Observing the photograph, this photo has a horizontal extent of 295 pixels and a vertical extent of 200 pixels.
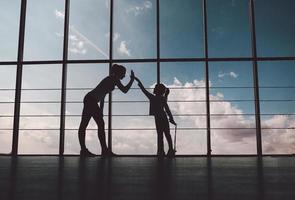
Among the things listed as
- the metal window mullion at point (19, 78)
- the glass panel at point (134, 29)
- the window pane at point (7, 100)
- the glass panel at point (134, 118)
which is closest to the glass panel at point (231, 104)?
the glass panel at point (134, 118)

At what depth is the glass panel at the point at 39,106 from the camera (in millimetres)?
6395

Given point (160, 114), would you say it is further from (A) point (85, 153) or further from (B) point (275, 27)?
(B) point (275, 27)

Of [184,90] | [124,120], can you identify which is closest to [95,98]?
[124,120]

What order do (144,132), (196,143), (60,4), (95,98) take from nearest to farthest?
1. (95,98)
2. (196,143)
3. (144,132)
4. (60,4)

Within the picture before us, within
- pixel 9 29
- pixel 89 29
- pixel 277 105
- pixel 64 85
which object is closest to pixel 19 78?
pixel 64 85

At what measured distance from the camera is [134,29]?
22.7 ft

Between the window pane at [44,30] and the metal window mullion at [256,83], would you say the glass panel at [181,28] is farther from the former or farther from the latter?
the window pane at [44,30]

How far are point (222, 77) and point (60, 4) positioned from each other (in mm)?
3405

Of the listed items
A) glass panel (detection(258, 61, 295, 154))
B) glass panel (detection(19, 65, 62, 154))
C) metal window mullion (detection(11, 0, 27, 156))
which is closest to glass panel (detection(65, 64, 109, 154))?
glass panel (detection(19, 65, 62, 154))

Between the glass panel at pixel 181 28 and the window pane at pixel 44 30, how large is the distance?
1.95m

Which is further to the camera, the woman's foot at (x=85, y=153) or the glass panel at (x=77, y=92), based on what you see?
the glass panel at (x=77, y=92)

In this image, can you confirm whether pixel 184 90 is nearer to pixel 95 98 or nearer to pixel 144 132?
pixel 144 132

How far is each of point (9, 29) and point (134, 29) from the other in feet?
7.83

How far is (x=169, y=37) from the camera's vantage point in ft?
21.8
